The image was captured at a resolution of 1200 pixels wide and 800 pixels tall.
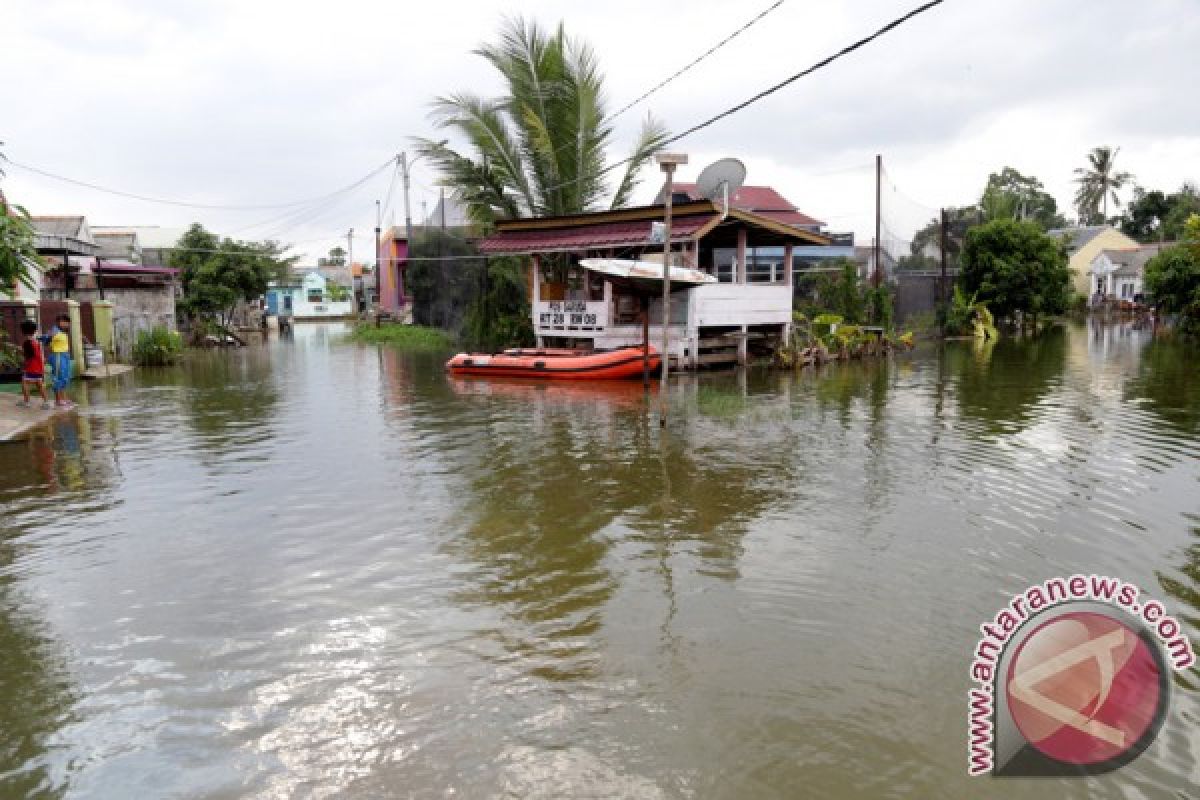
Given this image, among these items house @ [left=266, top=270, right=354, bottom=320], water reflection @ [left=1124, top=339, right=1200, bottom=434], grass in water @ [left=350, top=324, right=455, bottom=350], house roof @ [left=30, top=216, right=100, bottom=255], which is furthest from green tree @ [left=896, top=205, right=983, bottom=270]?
house @ [left=266, top=270, right=354, bottom=320]

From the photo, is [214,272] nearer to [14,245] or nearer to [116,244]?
[116,244]

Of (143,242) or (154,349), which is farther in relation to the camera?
(143,242)

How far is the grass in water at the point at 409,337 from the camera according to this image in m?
28.6

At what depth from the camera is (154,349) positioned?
23.0 metres

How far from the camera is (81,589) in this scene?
5.64 meters

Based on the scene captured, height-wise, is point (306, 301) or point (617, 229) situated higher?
point (617, 229)

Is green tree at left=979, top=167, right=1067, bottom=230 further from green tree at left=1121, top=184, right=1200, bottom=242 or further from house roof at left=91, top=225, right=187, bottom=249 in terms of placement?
house roof at left=91, top=225, right=187, bottom=249

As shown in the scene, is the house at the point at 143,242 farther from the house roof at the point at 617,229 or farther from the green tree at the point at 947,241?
the green tree at the point at 947,241

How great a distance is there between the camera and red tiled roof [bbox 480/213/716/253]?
687 inches

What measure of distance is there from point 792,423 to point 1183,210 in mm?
50895

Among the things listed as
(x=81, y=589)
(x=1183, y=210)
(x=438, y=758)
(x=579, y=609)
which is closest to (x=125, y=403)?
(x=81, y=589)

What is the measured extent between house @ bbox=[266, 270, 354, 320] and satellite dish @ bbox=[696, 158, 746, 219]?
55632 mm

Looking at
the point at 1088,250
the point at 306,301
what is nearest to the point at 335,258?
the point at 306,301

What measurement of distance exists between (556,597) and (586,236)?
1490 cm
